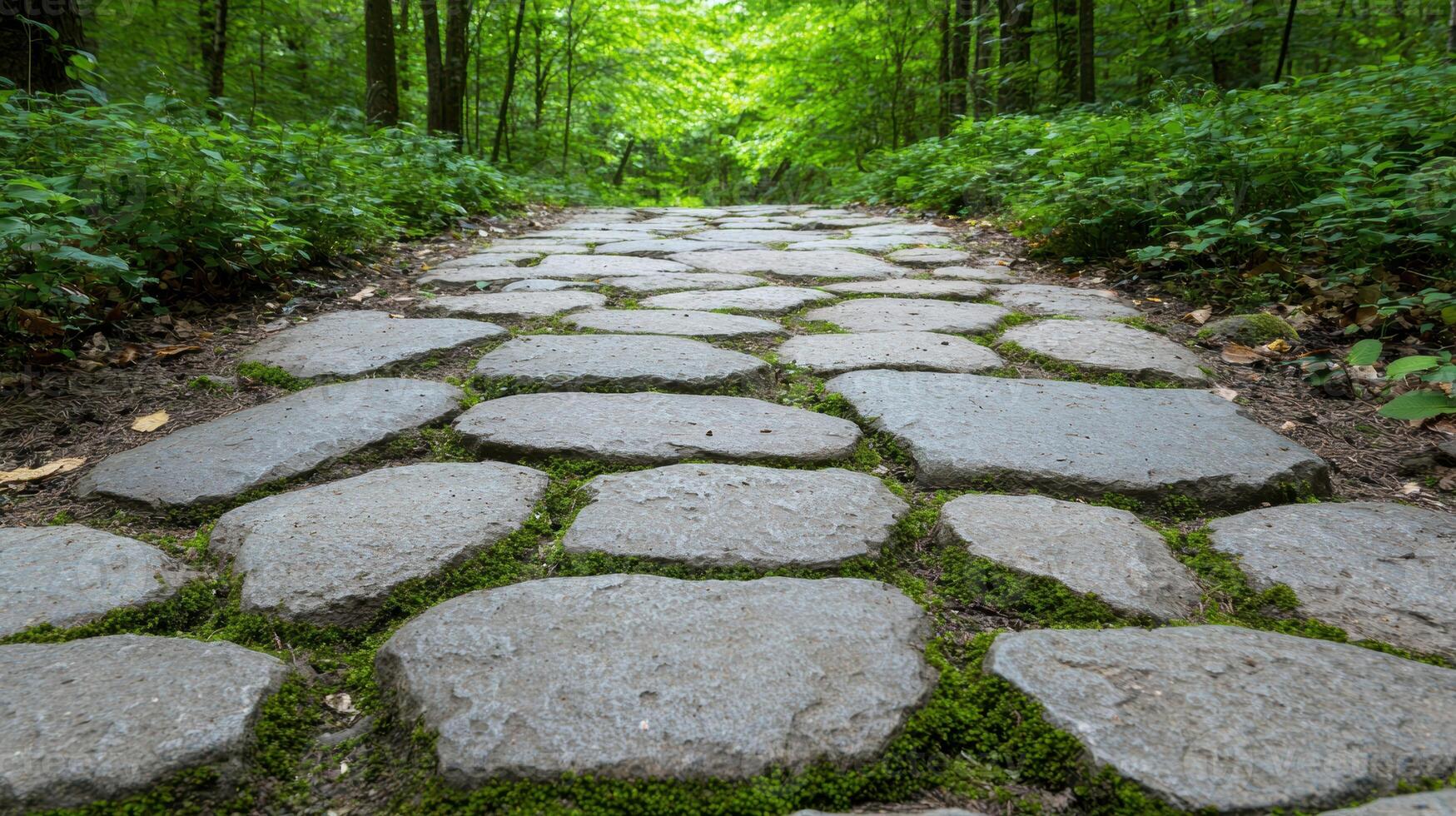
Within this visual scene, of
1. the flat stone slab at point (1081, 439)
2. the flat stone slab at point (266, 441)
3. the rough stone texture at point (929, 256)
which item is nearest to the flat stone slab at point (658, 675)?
the flat stone slab at point (1081, 439)

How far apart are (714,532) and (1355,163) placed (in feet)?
9.95

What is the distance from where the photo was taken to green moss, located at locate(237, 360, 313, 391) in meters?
1.94

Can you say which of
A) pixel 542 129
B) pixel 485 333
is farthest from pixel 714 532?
pixel 542 129

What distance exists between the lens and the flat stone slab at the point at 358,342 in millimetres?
2039

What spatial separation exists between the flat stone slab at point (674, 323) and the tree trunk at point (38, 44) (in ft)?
8.73

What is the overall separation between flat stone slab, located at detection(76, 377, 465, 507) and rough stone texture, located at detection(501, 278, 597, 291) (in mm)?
1253

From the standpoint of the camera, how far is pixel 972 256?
13.0ft

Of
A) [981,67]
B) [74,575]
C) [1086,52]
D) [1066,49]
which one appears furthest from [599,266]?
[981,67]

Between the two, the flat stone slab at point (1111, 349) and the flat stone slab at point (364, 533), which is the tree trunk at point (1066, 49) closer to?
the flat stone slab at point (1111, 349)

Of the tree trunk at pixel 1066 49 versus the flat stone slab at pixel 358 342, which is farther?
the tree trunk at pixel 1066 49

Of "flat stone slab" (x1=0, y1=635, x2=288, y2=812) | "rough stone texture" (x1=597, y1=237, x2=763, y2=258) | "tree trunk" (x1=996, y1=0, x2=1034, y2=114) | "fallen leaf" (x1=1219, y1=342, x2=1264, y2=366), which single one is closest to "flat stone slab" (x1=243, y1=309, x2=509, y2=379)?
"flat stone slab" (x1=0, y1=635, x2=288, y2=812)

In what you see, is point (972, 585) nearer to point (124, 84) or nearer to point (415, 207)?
point (415, 207)

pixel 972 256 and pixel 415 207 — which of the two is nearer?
pixel 972 256

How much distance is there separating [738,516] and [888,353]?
1.05 meters
